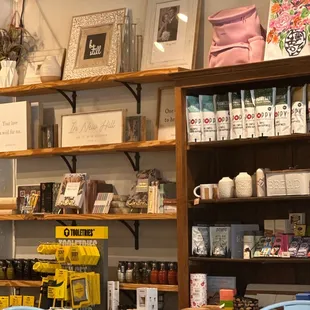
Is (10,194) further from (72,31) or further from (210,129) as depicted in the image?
(210,129)

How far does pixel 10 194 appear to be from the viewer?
17.8ft

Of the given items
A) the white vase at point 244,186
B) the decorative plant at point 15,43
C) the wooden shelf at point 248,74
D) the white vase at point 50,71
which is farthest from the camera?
the decorative plant at point 15,43

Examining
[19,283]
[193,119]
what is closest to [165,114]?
[193,119]

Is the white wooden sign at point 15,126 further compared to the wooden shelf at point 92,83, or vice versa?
the white wooden sign at point 15,126

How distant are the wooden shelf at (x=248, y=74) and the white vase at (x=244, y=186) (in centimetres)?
51

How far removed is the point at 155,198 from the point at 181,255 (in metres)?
0.44

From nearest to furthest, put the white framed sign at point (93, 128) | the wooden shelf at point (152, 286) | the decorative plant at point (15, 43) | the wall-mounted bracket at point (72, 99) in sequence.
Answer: the wooden shelf at point (152, 286) → the white framed sign at point (93, 128) → the wall-mounted bracket at point (72, 99) → the decorative plant at point (15, 43)

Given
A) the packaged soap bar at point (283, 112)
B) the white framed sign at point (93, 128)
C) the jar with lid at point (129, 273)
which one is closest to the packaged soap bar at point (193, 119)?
the packaged soap bar at point (283, 112)

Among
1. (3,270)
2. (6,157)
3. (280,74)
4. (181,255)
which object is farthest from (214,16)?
(3,270)

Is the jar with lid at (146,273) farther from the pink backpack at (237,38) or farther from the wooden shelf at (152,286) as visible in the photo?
the pink backpack at (237,38)

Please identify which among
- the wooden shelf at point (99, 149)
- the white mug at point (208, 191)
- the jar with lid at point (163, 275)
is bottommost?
the jar with lid at point (163, 275)

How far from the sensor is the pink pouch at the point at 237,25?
14.2ft

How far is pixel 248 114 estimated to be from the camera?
4203mm

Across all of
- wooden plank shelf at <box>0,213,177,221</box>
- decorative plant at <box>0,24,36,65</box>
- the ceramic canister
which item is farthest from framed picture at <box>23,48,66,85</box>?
the ceramic canister
